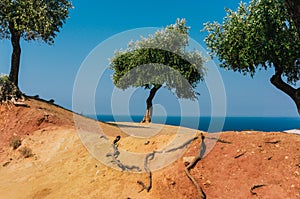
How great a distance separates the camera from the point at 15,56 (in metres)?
27.3

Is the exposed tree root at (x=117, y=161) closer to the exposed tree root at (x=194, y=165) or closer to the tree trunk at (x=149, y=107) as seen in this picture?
the exposed tree root at (x=194, y=165)

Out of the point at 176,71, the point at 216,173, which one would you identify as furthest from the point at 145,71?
the point at 216,173

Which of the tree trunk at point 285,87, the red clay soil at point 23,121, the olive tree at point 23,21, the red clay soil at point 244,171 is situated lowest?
the red clay soil at point 244,171

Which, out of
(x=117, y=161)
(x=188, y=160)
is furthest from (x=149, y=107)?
(x=188, y=160)

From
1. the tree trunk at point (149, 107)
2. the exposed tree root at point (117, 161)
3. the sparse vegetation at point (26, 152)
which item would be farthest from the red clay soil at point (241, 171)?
the tree trunk at point (149, 107)

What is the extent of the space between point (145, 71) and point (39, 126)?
2199 centimetres

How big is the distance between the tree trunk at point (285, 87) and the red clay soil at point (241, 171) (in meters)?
9.45

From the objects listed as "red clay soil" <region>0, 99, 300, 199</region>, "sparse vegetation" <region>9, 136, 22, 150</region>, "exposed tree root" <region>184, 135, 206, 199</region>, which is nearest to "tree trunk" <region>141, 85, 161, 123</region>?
"sparse vegetation" <region>9, 136, 22, 150</region>

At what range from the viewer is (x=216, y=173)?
997 centimetres

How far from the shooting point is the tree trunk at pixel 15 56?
26938 millimetres

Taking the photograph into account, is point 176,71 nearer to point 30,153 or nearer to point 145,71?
point 145,71

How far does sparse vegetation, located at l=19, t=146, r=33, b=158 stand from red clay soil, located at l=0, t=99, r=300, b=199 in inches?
325

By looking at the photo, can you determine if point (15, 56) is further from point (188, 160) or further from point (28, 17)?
point (188, 160)

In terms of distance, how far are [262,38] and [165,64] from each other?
19528 mm
